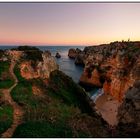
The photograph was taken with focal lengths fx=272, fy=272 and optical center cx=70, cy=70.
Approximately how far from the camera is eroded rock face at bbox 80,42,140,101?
176ft

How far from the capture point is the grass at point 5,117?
21.3m

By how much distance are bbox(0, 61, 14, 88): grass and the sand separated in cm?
1752

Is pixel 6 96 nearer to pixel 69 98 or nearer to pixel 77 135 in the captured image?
pixel 69 98

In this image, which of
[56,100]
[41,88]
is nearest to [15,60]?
[41,88]

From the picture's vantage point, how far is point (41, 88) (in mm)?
34406

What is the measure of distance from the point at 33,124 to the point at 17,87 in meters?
11.5

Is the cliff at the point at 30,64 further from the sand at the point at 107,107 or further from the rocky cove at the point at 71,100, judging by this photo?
the sand at the point at 107,107

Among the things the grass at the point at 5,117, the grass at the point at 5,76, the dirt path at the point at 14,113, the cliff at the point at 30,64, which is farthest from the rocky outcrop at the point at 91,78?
the grass at the point at 5,117

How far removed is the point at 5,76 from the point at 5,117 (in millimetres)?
14147

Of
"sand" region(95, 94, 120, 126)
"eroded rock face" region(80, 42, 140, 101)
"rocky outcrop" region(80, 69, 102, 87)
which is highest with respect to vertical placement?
"eroded rock face" region(80, 42, 140, 101)

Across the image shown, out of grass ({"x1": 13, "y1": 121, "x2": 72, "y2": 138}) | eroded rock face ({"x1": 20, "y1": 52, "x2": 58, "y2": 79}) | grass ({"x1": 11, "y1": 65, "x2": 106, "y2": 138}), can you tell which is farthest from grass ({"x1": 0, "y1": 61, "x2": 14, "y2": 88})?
grass ({"x1": 13, "y1": 121, "x2": 72, "y2": 138})

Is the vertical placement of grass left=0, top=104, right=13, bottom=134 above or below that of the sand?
above

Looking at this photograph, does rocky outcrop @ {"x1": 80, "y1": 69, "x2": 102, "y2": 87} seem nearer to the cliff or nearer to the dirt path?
the cliff

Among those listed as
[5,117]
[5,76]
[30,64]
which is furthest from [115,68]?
[5,117]
